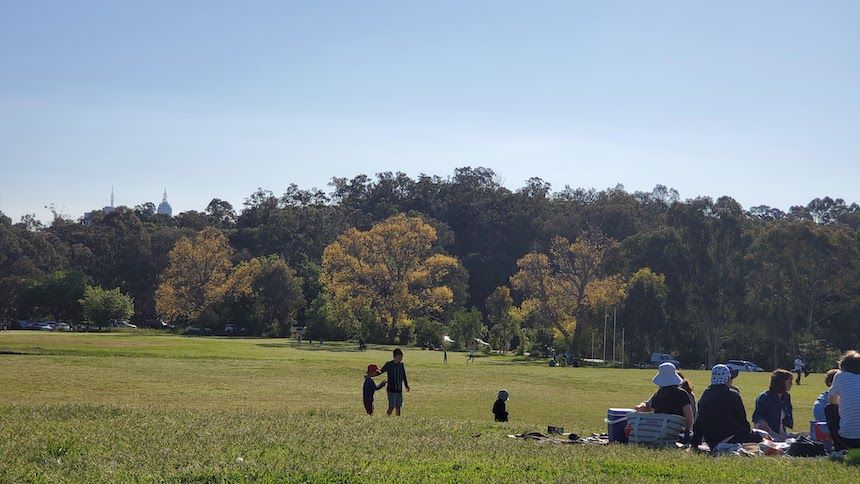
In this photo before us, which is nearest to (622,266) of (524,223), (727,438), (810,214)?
(524,223)

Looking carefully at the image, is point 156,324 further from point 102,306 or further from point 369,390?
point 369,390

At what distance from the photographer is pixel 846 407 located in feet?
38.9

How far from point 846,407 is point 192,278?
93.7 meters

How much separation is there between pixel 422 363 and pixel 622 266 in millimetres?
37554

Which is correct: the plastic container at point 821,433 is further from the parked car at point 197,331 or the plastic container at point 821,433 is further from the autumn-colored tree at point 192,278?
the autumn-colored tree at point 192,278

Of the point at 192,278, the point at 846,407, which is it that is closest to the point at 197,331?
the point at 192,278

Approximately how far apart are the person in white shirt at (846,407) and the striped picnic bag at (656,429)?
2.02 meters

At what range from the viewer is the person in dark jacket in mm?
12883

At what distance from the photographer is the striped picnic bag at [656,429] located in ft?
43.1

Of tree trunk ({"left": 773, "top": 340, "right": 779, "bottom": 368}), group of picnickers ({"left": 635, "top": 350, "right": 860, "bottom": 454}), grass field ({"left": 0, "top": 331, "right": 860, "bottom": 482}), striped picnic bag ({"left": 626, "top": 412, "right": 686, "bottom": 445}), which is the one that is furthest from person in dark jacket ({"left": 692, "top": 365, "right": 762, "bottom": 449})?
tree trunk ({"left": 773, "top": 340, "right": 779, "bottom": 368})

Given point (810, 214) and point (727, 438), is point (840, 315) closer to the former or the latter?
point (810, 214)

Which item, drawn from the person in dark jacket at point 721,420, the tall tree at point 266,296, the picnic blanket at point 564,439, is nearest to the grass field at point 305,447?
the picnic blanket at point 564,439

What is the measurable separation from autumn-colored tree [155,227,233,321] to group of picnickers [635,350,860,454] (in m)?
88.4

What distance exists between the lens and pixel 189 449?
11422 millimetres
